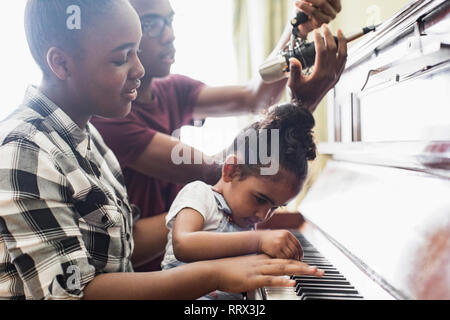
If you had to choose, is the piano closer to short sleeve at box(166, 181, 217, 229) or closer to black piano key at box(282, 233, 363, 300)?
black piano key at box(282, 233, 363, 300)

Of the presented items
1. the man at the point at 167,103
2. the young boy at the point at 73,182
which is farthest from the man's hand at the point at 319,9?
the young boy at the point at 73,182

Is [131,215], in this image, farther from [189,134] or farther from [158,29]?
[158,29]

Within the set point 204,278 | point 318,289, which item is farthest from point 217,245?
point 318,289

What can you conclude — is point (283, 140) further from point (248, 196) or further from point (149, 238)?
point (149, 238)

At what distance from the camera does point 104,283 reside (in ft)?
1.47

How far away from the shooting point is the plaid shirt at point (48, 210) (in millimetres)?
403

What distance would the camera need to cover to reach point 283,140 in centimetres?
48

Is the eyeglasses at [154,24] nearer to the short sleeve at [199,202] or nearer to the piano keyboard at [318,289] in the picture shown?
the short sleeve at [199,202]

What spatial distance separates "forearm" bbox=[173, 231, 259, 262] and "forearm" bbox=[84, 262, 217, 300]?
15 millimetres

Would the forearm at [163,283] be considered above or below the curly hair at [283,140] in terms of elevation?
below

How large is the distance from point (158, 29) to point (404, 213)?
0.42 meters

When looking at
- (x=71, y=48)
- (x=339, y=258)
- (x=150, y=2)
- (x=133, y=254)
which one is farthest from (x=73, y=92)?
(x=339, y=258)

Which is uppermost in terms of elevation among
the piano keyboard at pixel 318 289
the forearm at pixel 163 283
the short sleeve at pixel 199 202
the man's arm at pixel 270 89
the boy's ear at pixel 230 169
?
the man's arm at pixel 270 89

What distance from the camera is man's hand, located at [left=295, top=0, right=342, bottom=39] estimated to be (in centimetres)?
54
